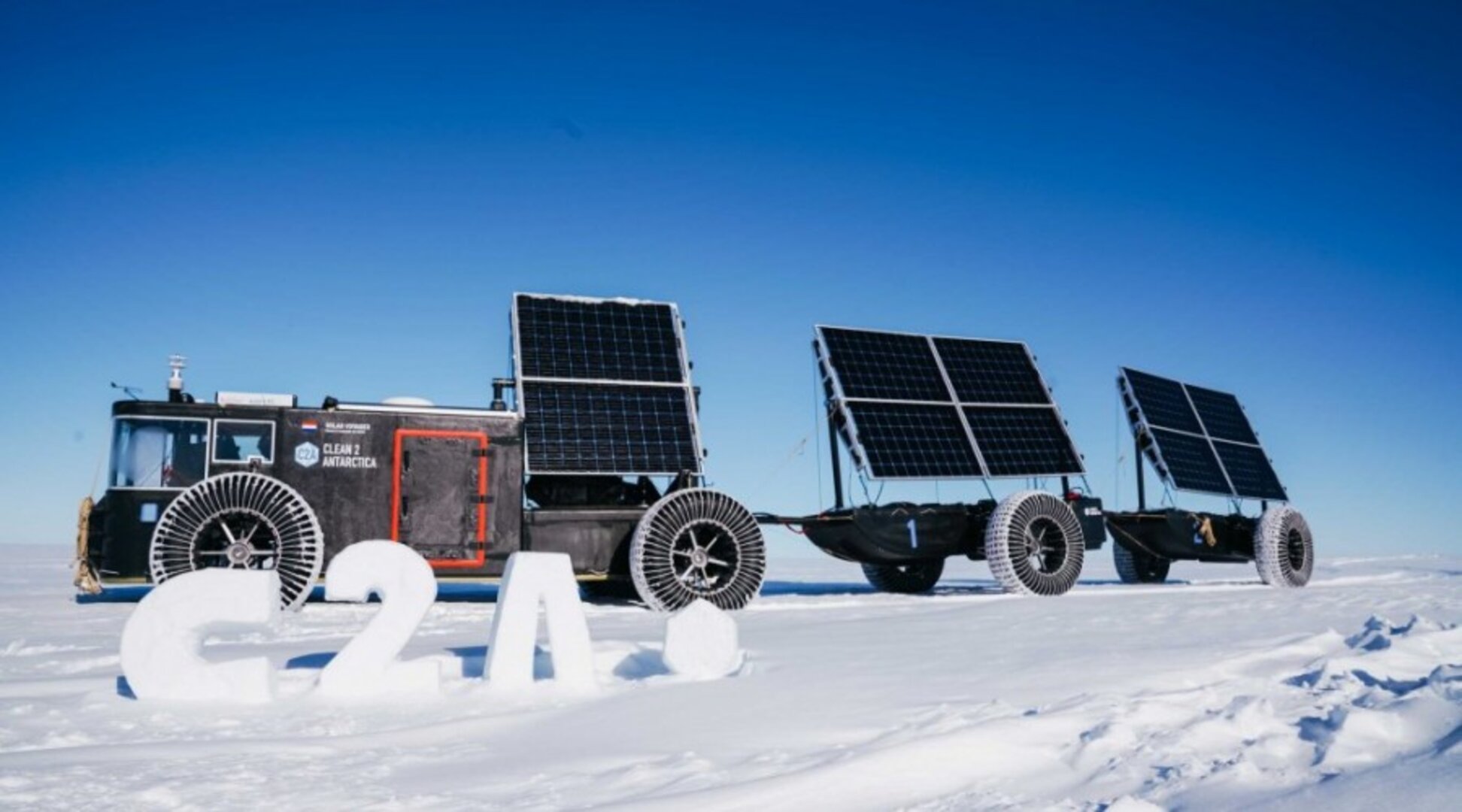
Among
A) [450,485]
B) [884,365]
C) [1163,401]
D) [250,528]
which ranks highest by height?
[884,365]

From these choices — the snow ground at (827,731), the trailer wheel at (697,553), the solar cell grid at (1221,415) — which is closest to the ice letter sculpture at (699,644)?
the snow ground at (827,731)

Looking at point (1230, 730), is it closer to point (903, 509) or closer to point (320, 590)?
point (903, 509)

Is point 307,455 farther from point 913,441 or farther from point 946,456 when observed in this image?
point 946,456

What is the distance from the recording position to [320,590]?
47.5 feet

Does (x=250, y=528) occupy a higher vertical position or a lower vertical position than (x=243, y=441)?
lower

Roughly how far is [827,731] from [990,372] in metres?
12.7

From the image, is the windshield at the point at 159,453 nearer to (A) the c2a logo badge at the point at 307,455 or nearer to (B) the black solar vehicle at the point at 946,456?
(A) the c2a logo badge at the point at 307,455

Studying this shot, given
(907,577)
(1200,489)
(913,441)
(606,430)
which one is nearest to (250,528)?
(606,430)

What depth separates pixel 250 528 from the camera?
10.5 metres

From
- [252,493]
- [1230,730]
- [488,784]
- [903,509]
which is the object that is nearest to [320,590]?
[252,493]

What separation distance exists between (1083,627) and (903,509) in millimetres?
4953

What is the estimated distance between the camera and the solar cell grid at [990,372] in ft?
51.8

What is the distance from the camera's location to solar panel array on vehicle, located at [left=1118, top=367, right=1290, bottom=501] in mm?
17234

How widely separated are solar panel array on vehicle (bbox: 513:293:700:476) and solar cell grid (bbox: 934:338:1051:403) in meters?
4.78
